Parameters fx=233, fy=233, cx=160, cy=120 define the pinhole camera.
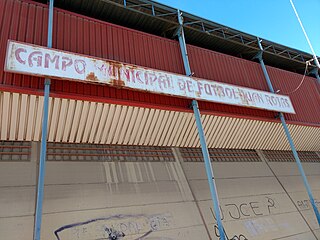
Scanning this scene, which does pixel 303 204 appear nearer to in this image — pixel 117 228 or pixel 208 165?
pixel 208 165

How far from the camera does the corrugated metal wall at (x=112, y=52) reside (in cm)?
668

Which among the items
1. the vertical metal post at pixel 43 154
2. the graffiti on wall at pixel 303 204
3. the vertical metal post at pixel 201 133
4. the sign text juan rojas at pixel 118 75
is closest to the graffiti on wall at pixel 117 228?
the vertical metal post at pixel 43 154

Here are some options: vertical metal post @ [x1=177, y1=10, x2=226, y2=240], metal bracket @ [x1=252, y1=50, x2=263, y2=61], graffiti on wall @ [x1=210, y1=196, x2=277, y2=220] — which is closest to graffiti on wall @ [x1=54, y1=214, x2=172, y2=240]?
vertical metal post @ [x1=177, y1=10, x2=226, y2=240]

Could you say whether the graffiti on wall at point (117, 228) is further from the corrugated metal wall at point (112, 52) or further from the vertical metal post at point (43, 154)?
the corrugated metal wall at point (112, 52)

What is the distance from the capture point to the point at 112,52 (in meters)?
7.95

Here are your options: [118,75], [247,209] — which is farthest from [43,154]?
[247,209]

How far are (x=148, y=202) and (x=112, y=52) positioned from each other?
5.19 m

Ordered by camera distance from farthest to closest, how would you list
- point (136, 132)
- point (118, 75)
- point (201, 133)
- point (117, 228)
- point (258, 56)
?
point (258, 56), point (136, 132), point (201, 133), point (118, 75), point (117, 228)

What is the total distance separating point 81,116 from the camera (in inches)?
287

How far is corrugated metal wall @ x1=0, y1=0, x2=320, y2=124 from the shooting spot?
6.68 m

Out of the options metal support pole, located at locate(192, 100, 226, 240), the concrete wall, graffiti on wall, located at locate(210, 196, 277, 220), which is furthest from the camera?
graffiti on wall, located at locate(210, 196, 277, 220)

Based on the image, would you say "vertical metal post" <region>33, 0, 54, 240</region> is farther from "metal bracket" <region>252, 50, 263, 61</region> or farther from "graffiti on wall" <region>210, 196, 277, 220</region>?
"metal bracket" <region>252, 50, 263, 61</region>

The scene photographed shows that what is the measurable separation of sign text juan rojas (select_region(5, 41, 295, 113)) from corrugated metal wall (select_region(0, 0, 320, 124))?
0.41 m

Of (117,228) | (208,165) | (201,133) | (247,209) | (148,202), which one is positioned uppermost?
(201,133)
